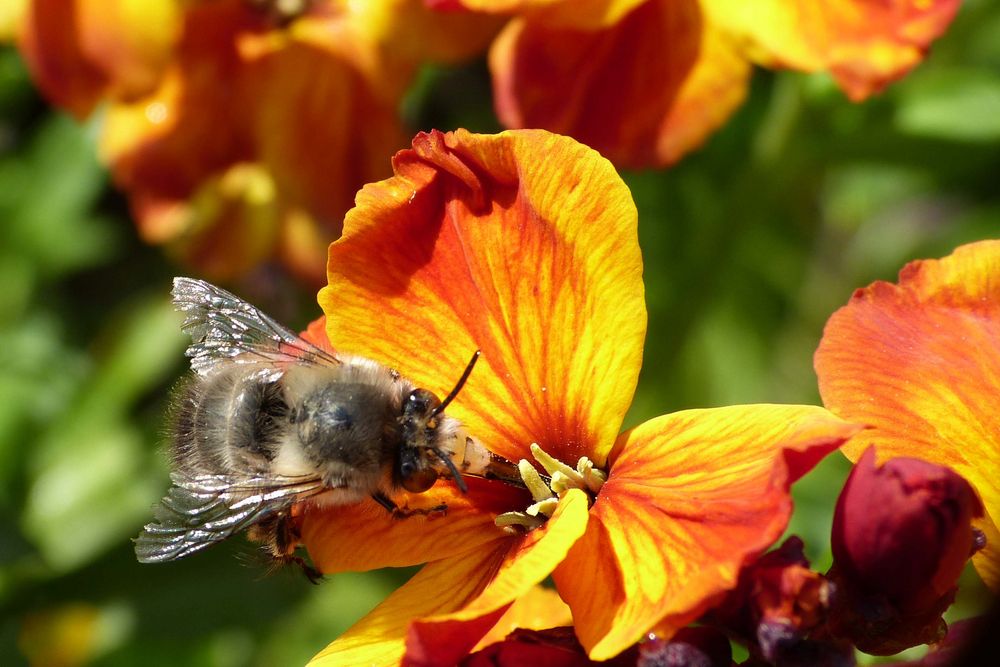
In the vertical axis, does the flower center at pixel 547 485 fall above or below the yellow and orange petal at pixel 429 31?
below

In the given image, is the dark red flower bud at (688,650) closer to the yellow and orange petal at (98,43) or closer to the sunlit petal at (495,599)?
the sunlit petal at (495,599)

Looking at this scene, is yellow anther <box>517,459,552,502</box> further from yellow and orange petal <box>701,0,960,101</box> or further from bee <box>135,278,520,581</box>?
yellow and orange petal <box>701,0,960,101</box>

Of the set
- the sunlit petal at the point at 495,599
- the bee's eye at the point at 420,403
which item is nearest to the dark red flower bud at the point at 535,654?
the sunlit petal at the point at 495,599

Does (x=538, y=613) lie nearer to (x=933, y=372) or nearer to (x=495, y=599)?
(x=495, y=599)

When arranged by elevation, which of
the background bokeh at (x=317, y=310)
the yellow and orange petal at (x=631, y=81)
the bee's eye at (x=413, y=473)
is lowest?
the background bokeh at (x=317, y=310)

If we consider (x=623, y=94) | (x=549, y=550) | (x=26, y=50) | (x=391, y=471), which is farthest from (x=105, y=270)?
(x=549, y=550)

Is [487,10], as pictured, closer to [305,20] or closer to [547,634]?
[305,20]

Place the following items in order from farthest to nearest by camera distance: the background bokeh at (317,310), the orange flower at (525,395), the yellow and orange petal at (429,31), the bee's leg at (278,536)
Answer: the background bokeh at (317,310), the yellow and orange petal at (429,31), the bee's leg at (278,536), the orange flower at (525,395)
